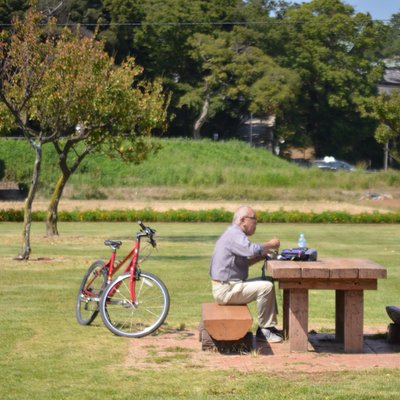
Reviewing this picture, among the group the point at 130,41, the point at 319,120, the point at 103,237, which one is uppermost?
the point at 130,41

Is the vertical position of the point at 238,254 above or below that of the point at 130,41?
below

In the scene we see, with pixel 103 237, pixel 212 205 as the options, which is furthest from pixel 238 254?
pixel 212 205

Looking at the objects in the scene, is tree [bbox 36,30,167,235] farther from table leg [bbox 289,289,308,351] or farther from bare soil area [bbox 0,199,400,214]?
bare soil area [bbox 0,199,400,214]

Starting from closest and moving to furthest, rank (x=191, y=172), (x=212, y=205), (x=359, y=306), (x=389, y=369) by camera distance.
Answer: (x=389, y=369) < (x=359, y=306) < (x=212, y=205) < (x=191, y=172)

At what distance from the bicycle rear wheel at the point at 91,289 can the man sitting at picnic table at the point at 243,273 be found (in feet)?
5.24

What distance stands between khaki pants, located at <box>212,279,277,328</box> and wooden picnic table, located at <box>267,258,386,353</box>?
289mm

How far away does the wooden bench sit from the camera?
1034 centimetres

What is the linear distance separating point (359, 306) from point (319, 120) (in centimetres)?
8034

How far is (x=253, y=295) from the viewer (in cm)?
1099

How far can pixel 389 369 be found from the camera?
380 inches

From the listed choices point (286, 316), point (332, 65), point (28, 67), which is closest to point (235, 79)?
point (332, 65)

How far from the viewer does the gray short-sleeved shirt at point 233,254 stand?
10969 mm

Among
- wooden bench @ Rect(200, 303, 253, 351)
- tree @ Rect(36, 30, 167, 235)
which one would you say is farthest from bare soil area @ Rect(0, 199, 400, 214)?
wooden bench @ Rect(200, 303, 253, 351)

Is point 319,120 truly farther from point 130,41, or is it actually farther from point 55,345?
point 55,345
